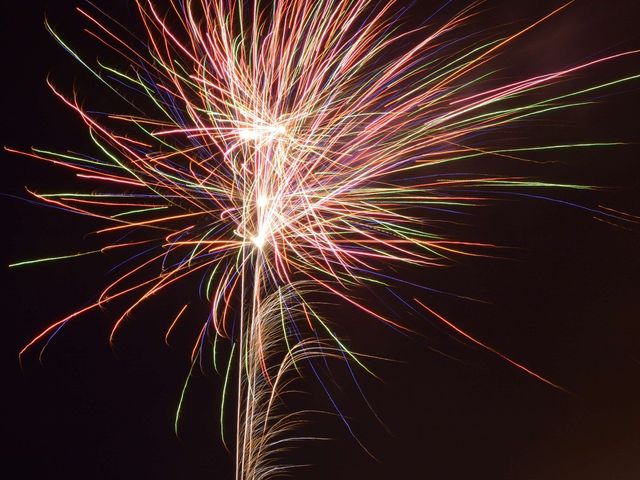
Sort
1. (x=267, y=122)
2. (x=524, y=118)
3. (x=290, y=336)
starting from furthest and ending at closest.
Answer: (x=524, y=118)
(x=290, y=336)
(x=267, y=122)

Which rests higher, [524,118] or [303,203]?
[524,118]

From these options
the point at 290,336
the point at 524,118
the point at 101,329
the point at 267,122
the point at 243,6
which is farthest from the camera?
the point at 101,329

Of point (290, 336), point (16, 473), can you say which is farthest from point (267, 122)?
→ point (16, 473)

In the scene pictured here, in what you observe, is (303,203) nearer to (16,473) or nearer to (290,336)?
(290,336)

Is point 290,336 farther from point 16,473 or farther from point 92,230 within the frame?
point 16,473

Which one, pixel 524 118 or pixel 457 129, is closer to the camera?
pixel 457 129

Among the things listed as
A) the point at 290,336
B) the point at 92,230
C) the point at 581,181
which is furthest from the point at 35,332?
the point at 581,181

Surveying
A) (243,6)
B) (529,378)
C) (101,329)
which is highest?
(243,6)
